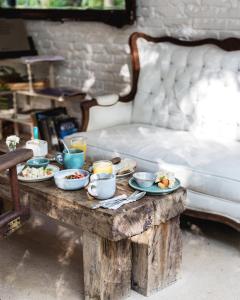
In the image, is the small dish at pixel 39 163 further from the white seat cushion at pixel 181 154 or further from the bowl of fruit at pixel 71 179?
the white seat cushion at pixel 181 154

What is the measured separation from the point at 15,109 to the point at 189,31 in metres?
1.68

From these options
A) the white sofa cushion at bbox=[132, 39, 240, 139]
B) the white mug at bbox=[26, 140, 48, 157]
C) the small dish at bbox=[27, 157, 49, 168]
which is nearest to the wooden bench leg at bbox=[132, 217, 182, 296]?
the small dish at bbox=[27, 157, 49, 168]

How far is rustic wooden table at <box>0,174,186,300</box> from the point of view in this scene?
74.6 inches

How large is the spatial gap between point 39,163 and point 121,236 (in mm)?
683

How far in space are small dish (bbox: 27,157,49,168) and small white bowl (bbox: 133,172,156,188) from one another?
0.47 metres

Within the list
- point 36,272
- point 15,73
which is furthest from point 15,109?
point 36,272

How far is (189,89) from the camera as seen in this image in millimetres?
3146

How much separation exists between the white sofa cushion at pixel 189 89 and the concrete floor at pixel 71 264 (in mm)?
647

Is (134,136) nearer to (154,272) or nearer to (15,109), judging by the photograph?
(154,272)

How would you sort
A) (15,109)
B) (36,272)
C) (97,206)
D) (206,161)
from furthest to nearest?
(15,109) → (206,161) → (36,272) → (97,206)

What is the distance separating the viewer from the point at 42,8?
4.29 m

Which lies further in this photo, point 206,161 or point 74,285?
point 206,161

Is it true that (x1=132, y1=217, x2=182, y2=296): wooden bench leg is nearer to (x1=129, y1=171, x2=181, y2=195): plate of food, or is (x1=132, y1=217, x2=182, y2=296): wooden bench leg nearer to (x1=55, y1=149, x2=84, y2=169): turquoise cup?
(x1=129, y1=171, x2=181, y2=195): plate of food

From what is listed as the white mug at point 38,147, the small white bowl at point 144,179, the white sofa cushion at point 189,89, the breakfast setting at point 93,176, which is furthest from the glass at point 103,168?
the white sofa cushion at point 189,89
